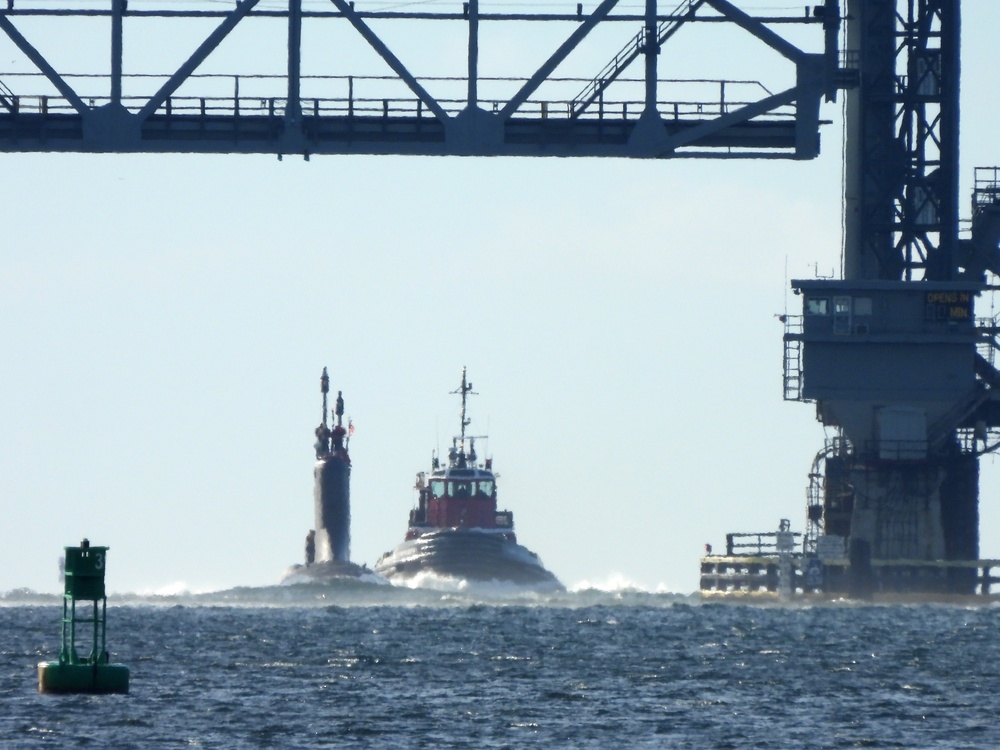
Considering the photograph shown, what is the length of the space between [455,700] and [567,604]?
53.2 metres

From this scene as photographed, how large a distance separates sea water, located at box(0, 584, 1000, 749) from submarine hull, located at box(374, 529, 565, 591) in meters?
36.5

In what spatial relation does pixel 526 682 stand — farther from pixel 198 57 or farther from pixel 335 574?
pixel 335 574

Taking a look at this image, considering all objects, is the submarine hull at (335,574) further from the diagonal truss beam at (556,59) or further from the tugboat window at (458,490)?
the diagonal truss beam at (556,59)

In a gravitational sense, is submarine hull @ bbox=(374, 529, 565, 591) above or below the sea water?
above

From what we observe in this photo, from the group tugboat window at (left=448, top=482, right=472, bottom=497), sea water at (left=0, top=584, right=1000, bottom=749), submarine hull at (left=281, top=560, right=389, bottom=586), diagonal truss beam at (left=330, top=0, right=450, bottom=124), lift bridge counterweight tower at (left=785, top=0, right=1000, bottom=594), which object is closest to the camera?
sea water at (left=0, top=584, right=1000, bottom=749)

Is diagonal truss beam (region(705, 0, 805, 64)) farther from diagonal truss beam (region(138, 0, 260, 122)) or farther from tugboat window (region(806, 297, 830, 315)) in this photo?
tugboat window (region(806, 297, 830, 315))

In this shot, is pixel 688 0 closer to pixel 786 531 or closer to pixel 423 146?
pixel 423 146

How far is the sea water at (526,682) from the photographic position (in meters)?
39.1

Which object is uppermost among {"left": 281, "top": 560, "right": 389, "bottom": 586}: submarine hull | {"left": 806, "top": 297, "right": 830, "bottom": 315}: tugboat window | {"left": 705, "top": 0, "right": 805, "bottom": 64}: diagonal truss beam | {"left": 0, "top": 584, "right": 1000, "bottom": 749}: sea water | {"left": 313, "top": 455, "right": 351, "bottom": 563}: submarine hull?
{"left": 705, "top": 0, "right": 805, "bottom": 64}: diagonal truss beam

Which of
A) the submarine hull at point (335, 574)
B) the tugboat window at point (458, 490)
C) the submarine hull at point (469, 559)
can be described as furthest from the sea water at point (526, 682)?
the tugboat window at point (458, 490)

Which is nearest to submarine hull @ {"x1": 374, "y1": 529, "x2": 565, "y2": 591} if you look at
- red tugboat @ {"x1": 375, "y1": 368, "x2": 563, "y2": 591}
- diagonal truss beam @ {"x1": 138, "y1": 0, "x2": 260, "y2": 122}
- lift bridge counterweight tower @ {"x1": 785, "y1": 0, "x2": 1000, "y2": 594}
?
red tugboat @ {"x1": 375, "y1": 368, "x2": 563, "y2": 591}

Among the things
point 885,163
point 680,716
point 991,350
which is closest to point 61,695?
point 680,716

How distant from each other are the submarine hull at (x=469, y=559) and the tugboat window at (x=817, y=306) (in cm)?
3841

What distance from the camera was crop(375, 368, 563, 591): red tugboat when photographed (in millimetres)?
119188
